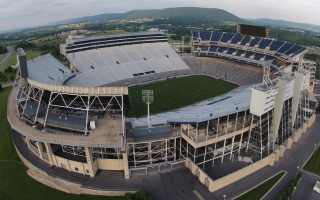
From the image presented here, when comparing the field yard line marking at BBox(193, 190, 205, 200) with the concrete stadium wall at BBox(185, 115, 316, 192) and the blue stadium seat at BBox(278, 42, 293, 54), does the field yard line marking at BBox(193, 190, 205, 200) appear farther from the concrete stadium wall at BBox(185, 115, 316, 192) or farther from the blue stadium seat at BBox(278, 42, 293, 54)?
the blue stadium seat at BBox(278, 42, 293, 54)

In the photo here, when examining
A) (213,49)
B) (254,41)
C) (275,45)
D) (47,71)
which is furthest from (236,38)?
(47,71)

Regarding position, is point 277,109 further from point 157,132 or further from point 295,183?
point 157,132

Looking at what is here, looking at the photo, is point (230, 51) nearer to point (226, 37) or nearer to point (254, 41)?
point (226, 37)

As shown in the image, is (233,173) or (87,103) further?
(87,103)

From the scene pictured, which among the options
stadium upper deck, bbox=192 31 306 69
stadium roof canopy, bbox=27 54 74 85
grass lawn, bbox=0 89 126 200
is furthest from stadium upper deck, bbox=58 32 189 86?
grass lawn, bbox=0 89 126 200

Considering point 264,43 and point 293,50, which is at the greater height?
point 264,43
